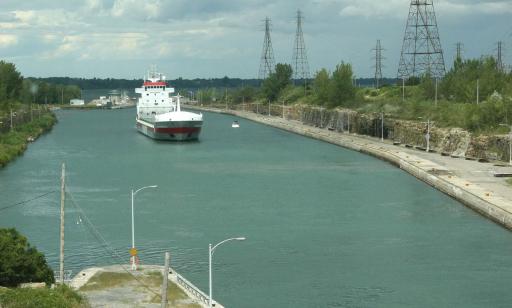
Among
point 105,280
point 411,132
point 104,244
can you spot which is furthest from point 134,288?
point 411,132

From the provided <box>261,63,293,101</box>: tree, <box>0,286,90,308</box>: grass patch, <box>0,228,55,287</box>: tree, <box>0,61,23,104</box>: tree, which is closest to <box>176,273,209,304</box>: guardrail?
<box>0,228,55,287</box>: tree

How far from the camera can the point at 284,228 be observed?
47875 mm

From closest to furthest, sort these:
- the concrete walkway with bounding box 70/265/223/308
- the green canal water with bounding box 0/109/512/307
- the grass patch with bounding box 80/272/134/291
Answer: the concrete walkway with bounding box 70/265/223/308
the grass patch with bounding box 80/272/134/291
the green canal water with bounding box 0/109/512/307

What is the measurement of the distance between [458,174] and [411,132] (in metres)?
31.4

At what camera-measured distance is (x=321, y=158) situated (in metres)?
89.8

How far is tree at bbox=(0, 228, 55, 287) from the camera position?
30734 mm

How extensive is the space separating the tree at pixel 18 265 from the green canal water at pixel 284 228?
23.4 ft

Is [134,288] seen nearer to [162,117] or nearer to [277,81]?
[162,117]

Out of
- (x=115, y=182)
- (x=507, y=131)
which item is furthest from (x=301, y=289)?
(x=507, y=131)

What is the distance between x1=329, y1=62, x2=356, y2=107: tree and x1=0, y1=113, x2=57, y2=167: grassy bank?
50780 millimetres

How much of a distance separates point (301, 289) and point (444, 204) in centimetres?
2458

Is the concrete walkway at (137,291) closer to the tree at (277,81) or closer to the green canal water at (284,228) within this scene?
the green canal water at (284,228)

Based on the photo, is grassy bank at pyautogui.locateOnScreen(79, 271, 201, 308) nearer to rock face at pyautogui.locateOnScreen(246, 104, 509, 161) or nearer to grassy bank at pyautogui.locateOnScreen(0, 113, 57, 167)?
rock face at pyautogui.locateOnScreen(246, 104, 509, 161)

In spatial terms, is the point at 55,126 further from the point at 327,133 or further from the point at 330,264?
the point at 330,264
